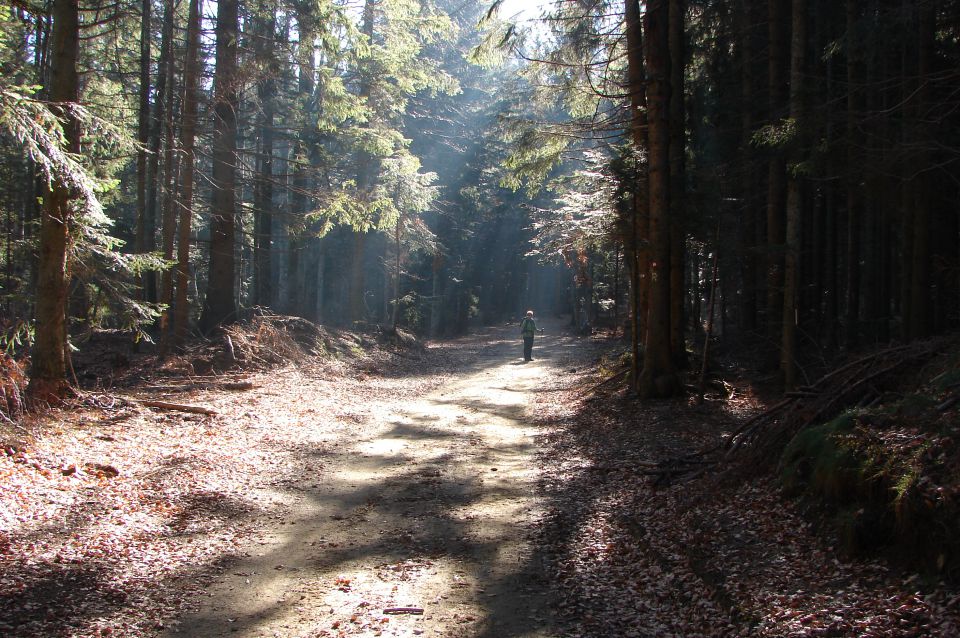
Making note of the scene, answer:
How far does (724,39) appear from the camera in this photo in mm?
16078

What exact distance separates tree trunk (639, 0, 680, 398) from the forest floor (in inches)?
33.7

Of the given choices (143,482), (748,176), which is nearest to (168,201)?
(143,482)

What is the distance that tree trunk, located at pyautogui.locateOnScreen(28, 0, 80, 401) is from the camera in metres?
9.74

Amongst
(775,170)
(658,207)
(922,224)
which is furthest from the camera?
(775,170)

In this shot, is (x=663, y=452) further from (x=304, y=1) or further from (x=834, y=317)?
(x=304, y=1)

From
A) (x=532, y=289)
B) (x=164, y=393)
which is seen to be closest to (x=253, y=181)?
(x=164, y=393)

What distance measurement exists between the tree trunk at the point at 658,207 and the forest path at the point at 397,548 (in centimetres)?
290

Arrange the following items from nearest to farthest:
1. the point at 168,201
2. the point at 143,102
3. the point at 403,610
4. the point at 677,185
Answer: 1. the point at 403,610
2. the point at 677,185
3. the point at 168,201
4. the point at 143,102

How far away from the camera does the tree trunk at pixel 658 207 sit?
12.1 m

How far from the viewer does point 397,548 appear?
628cm

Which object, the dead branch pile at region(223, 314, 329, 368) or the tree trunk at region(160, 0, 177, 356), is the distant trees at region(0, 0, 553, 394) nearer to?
the tree trunk at region(160, 0, 177, 356)

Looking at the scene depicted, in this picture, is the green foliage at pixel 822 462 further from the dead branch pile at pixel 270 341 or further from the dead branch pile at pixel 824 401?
the dead branch pile at pixel 270 341

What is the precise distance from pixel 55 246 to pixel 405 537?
24.5 ft

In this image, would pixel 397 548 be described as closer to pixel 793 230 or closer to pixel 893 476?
pixel 893 476
